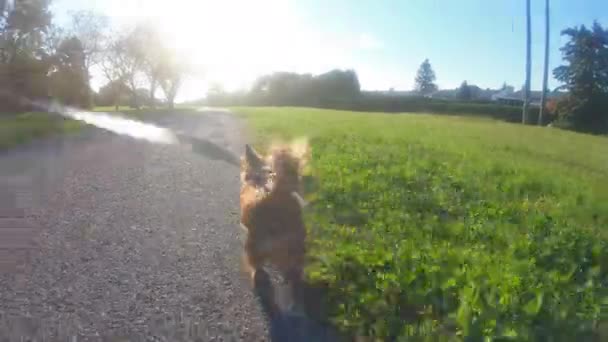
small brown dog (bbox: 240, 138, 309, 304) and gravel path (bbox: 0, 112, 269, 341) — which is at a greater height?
small brown dog (bbox: 240, 138, 309, 304)

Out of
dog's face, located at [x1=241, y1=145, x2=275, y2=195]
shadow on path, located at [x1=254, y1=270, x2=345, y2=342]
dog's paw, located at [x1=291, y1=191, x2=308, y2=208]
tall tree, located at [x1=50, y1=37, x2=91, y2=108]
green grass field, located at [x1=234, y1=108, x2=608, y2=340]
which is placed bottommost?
shadow on path, located at [x1=254, y1=270, x2=345, y2=342]

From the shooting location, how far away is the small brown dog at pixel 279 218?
5.34 meters

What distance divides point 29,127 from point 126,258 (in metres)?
14.9

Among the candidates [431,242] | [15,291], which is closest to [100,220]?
[15,291]

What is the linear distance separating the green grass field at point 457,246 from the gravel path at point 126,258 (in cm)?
101

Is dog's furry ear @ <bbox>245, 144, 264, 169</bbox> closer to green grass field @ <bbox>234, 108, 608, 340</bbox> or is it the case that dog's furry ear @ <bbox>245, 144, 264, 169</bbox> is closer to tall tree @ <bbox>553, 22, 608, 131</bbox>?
green grass field @ <bbox>234, 108, 608, 340</bbox>

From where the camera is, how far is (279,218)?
5379mm

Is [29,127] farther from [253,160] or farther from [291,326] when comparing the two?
[291,326]

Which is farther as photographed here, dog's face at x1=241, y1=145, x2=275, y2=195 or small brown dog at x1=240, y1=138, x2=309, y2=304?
dog's face at x1=241, y1=145, x2=275, y2=195

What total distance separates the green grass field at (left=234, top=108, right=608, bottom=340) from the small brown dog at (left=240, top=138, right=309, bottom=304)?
253 millimetres

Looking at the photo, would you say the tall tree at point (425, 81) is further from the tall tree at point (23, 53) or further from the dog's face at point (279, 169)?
the dog's face at point (279, 169)

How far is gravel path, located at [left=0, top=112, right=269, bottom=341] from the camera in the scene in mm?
4680

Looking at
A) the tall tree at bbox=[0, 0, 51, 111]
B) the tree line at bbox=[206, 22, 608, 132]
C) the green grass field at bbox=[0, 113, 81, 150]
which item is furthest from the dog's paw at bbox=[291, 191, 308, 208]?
the tree line at bbox=[206, 22, 608, 132]

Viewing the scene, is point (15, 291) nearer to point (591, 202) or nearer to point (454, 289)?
point (454, 289)
